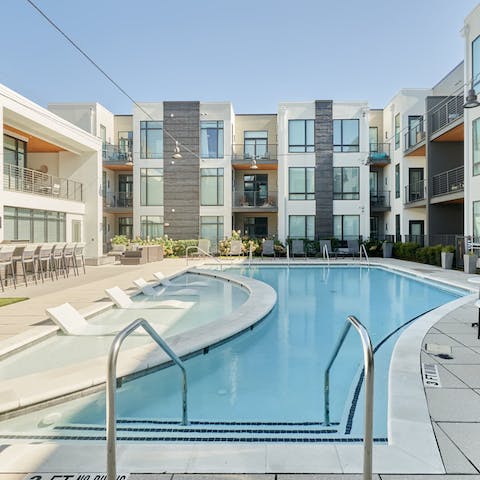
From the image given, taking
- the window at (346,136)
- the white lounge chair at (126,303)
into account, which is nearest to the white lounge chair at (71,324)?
the white lounge chair at (126,303)

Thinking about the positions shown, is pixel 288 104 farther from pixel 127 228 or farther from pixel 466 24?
pixel 127 228

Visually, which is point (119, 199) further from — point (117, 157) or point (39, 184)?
point (39, 184)

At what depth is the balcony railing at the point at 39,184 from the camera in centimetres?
1552

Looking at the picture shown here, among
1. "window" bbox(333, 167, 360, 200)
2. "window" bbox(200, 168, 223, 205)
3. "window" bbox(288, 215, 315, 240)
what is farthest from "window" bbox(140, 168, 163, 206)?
"window" bbox(333, 167, 360, 200)

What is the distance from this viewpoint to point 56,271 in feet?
44.9

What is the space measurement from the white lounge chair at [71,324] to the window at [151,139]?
19.8 meters

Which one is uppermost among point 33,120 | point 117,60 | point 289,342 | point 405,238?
point 117,60

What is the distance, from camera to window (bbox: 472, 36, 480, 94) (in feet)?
47.4

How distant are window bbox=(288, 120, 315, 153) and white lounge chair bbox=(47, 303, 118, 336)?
19.8m

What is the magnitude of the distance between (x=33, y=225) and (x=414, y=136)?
18761 millimetres

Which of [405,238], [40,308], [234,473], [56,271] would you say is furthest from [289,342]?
[405,238]

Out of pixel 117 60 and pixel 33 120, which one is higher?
pixel 117 60

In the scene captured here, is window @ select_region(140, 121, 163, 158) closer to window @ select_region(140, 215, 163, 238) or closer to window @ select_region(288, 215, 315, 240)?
window @ select_region(140, 215, 163, 238)

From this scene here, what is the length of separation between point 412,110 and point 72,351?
22019 mm
